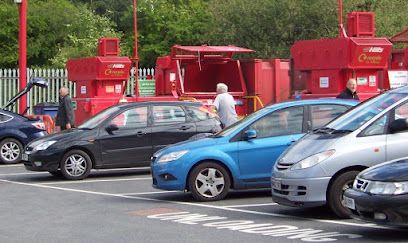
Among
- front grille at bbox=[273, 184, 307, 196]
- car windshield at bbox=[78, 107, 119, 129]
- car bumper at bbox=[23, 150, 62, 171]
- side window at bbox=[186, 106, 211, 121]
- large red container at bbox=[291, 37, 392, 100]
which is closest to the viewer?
front grille at bbox=[273, 184, 307, 196]

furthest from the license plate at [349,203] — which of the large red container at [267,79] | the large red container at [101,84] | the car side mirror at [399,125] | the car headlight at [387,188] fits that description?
the large red container at [267,79]

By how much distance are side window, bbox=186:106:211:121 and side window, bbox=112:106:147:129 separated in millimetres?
913

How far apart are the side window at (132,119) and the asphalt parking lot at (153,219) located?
1.44 meters

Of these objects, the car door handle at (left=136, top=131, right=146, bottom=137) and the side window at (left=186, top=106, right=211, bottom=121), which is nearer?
the car door handle at (left=136, top=131, right=146, bottom=137)

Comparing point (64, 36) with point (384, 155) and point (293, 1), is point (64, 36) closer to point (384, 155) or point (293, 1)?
point (293, 1)

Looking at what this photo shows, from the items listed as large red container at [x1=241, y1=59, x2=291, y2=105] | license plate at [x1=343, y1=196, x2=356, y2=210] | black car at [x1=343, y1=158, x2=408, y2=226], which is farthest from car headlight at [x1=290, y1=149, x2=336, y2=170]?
large red container at [x1=241, y1=59, x2=291, y2=105]

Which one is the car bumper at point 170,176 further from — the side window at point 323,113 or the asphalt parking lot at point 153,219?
the side window at point 323,113

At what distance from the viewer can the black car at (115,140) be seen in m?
16.7

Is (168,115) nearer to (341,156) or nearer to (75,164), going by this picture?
(75,164)

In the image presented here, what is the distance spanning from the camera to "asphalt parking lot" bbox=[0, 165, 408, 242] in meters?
10.2

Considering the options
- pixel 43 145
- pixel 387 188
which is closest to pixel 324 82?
pixel 43 145

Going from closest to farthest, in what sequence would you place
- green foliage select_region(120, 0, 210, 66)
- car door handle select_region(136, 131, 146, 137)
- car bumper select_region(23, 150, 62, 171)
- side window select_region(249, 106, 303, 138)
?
side window select_region(249, 106, 303, 138) < car bumper select_region(23, 150, 62, 171) < car door handle select_region(136, 131, 146, 137) < green foliage select_region(120, 0, 210, 66)

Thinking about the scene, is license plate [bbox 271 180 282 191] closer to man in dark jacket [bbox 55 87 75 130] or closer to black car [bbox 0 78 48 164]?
man in dark jacket [bbox 55 87 75 130]

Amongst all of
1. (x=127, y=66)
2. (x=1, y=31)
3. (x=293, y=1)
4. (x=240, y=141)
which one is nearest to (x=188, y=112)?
(x=240, y=141)
